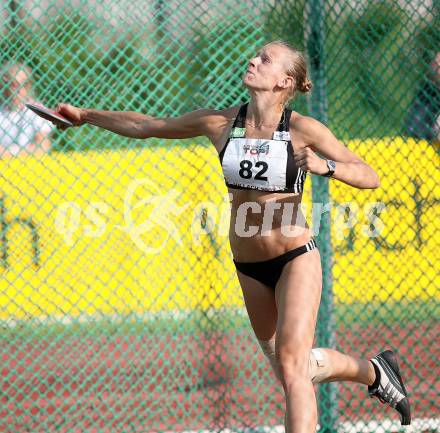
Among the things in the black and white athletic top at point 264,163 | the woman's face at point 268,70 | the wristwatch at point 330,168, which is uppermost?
the woman's face at point 268,70

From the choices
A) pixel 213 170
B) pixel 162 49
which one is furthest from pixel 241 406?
pixel 162 49

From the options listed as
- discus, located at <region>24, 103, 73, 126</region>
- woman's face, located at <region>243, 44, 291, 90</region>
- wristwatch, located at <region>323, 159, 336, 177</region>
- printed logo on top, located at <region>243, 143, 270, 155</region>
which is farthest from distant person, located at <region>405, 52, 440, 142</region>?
discus, located at <region>24, 103, 73, 126</region>

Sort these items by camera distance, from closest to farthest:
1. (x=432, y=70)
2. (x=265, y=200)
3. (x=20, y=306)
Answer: (x=265, y=200) < (x=20, y=306) < (x=432, y=70)

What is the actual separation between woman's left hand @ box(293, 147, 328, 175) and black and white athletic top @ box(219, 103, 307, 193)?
0.34 meters

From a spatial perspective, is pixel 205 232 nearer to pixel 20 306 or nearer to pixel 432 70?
pixel 20 306

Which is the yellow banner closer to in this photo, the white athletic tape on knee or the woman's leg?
the white athletic tape on knee

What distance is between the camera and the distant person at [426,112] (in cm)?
575

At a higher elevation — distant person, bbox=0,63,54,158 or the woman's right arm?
the woman's right arm

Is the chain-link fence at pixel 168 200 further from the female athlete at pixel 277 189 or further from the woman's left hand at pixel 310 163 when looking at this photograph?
the woman's left hand at pixel 310 163

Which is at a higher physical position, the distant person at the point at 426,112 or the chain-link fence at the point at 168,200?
the distant person at the point at 426,112

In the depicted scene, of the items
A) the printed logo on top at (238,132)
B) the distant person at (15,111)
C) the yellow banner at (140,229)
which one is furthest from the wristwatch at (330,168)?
the distant person at (15,111)

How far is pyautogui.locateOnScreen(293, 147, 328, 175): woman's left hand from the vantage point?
365 cm

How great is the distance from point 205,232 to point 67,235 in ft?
2.94

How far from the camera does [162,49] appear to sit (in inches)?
215
